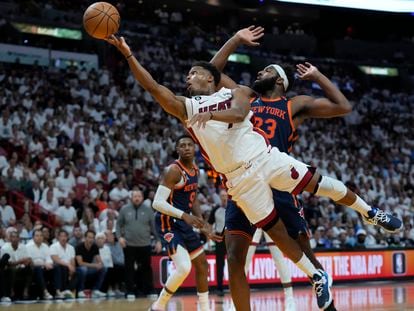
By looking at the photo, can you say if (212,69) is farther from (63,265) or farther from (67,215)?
(67,215)

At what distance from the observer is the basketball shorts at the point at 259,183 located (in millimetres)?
6770

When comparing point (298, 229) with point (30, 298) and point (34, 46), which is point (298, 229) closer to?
point (30, 298)

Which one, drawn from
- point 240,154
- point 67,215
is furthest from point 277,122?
point 67,215

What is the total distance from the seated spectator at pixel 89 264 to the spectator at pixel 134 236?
522 millimetres

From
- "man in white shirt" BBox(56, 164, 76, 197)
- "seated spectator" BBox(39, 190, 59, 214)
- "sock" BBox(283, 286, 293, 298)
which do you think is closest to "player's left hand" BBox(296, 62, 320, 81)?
"sock" BBox(283, 286, 293, 298)

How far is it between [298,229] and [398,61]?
33.0m

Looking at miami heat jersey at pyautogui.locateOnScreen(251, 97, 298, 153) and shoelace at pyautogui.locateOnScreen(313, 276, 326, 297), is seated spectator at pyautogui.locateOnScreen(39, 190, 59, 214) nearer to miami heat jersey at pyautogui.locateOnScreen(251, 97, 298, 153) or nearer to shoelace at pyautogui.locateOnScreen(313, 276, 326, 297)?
miami heat jersey at pyautogui.locateOnScreen(251, 97, 298, 153)

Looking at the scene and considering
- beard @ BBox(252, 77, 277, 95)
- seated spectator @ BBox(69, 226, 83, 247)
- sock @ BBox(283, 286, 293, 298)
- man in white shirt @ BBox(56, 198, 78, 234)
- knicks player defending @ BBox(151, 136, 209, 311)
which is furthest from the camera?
man in white shirt @ BBox(56, 198, 78, 234)

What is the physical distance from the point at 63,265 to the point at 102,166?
15.5ft

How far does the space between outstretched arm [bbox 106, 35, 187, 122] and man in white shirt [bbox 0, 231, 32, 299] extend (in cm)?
803

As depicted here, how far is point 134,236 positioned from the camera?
14.7 meters

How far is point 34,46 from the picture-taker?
25.0 m

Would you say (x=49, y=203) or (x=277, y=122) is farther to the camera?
(x=49, y=203)

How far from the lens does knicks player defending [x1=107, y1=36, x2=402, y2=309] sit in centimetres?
673
